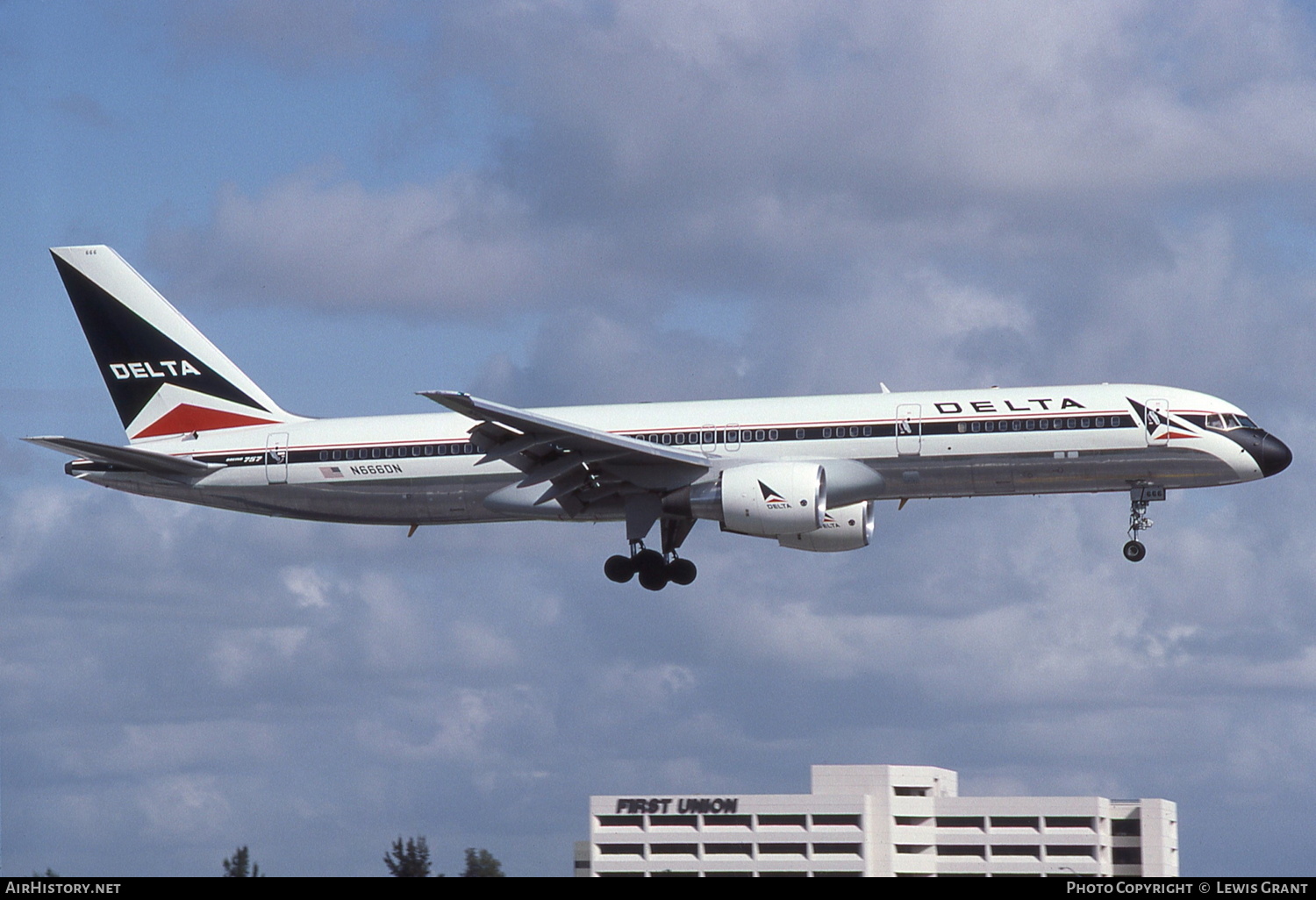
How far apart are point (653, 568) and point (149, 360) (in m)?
18.7

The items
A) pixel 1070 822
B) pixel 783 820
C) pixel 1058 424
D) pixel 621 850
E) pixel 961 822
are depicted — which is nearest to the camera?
pixel 1058 424

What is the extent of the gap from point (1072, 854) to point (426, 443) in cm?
7365

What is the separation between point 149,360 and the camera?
56062 mm

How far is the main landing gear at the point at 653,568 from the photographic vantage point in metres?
52.3

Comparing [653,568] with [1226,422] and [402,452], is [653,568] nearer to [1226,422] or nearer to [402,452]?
[402,452]

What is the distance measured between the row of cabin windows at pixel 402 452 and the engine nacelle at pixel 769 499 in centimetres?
828

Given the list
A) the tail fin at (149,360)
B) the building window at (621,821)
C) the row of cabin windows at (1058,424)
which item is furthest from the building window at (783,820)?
the row of cabin windows at (1058,424)

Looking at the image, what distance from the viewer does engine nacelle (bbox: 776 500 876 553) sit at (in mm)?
51594

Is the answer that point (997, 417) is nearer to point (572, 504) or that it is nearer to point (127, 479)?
point (572, 504)

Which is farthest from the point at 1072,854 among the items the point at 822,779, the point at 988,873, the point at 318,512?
the point at 318,512

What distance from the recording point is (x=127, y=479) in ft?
174

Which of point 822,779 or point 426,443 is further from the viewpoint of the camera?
point 822,779

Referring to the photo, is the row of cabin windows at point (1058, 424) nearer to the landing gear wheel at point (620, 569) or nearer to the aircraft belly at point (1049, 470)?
the aircraft belly at point (1049, 470)

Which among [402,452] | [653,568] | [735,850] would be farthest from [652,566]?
[735,850]
